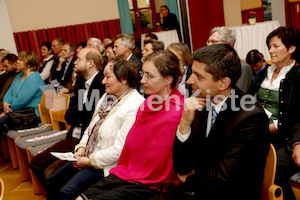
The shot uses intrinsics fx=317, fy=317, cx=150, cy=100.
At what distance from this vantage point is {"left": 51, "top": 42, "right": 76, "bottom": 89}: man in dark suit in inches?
203

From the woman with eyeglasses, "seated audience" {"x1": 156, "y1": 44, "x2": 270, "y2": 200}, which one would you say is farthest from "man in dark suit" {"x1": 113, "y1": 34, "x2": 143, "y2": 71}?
"seated audience" {"x1": 156, "y1": 44, "x2": 270, "y2": 200}

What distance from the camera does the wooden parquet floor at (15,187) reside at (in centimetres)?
349

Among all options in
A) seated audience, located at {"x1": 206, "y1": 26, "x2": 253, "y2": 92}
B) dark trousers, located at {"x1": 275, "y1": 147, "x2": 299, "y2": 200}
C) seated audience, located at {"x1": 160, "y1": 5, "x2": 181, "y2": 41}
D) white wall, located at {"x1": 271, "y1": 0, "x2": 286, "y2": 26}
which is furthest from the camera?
white wall, located at {"x1": 271, "y1": 0, "x2": 286, "y2": 26}

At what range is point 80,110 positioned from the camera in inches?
118

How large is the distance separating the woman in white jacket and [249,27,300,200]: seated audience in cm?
97

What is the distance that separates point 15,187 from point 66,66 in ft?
7.32

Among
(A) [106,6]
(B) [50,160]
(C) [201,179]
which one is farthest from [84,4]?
(C) [201,179]

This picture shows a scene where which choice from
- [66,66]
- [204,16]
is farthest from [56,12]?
[204,16]

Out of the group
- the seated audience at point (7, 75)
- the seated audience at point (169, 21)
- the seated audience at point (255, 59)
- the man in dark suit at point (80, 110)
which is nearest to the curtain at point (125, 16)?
the seated audience at point (169, 21)

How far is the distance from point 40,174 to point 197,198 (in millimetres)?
1823

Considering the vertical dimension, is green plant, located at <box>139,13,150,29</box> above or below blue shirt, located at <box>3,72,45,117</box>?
above

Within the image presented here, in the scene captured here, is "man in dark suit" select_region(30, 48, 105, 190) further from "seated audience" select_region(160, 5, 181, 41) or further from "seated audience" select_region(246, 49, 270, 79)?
"seated audience" select_region(160, 5, 181, 41)

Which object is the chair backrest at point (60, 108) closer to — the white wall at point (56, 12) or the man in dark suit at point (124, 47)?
the man in dark suit at point (124, 47)

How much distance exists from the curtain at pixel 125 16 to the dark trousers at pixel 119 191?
8002mm
